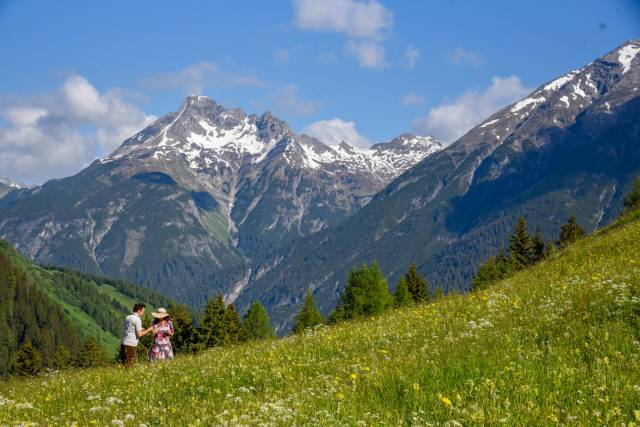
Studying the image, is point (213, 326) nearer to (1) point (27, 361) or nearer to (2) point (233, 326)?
(2) point (233, 326)

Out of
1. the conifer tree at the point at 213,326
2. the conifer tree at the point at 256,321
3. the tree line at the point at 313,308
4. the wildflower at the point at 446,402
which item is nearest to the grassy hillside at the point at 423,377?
the wildflower at the point at 446,402

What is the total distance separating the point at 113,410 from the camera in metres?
10.4

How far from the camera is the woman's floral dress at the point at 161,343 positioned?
65.6ft

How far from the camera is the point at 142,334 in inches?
768

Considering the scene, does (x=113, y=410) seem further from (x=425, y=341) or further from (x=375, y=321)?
(x=375, y=321)

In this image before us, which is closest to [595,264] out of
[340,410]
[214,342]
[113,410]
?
[340,410]

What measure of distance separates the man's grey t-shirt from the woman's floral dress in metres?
0.61

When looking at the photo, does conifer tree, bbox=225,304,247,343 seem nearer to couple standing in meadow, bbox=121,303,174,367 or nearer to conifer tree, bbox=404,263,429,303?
conifer tree, bbox=404,263,429,303

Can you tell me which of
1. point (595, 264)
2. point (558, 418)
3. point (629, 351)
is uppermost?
point (595, 264)

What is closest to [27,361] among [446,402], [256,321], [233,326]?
[233,326]

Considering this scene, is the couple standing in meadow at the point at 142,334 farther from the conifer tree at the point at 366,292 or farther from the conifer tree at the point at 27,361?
the conifer tree at the point at 27,361

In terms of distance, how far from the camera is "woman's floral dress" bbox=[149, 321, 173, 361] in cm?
1998

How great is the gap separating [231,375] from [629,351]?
7283mm

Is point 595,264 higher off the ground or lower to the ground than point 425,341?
higher
